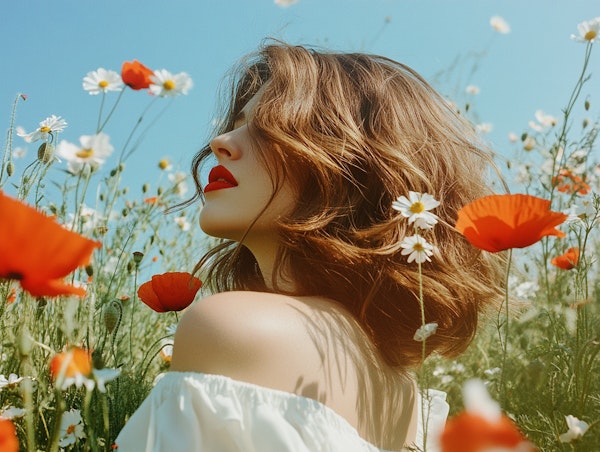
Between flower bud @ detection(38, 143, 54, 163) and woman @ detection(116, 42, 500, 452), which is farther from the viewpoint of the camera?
flower bud @ detection(38, 143, 54, 163)

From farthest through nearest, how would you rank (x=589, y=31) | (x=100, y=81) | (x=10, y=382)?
(x=589, y=31) < (x=100, y=81) < (x=10, y=382)

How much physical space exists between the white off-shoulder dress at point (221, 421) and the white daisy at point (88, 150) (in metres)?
0.47

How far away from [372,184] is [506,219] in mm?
564

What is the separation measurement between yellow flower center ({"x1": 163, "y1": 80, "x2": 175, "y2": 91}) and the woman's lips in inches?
17.9

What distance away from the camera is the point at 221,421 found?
1.08 meters

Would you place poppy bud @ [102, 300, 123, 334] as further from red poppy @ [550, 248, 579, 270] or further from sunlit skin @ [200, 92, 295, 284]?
red poppy @ [550, 248, 579, 270]

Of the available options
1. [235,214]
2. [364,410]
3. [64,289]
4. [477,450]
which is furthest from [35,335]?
[477,450]

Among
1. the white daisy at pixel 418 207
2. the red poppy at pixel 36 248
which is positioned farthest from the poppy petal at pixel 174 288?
the red poppy at pixel 36 248

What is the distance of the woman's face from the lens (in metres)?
1.50

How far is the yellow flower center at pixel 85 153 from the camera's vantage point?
52.7 inches

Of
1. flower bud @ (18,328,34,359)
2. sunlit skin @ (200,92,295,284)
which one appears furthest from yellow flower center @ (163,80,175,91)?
flower bud @ (18,328,34,359)

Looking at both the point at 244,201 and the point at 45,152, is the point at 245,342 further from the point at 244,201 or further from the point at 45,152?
the point at 45,152

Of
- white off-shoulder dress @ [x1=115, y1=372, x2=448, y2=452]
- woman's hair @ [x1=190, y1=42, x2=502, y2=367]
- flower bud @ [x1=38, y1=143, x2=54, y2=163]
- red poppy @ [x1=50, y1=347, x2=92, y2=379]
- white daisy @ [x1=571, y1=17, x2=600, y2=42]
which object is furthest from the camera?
white daisy @ [x1=571, y1=17, x2=600, y2=42]

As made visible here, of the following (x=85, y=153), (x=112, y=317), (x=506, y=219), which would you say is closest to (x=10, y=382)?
(x=112, y=317)
